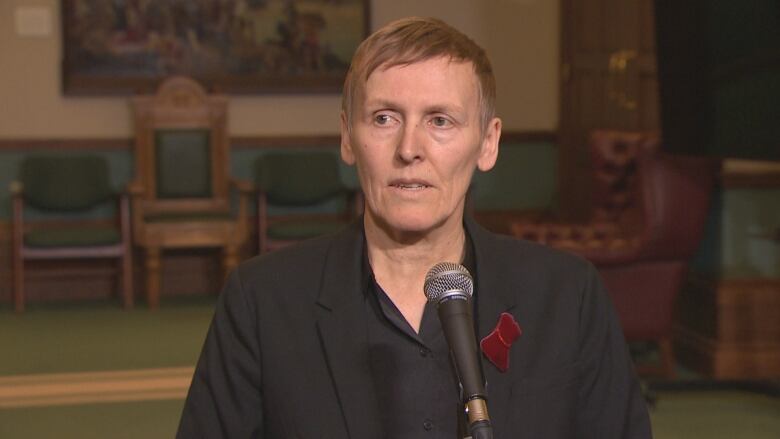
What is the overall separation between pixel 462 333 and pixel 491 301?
1.69ft

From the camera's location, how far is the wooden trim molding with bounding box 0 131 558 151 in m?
9.69

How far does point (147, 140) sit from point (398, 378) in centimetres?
780

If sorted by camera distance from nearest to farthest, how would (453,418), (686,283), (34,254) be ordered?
(453,418) → (686,283) → (34,254)

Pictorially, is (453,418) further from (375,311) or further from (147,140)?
(147,140)

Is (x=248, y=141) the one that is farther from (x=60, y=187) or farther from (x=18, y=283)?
(x=18, y=283)

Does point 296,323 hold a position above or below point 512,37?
below

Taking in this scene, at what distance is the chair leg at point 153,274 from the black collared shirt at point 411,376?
7.32 metres

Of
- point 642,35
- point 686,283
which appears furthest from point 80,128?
point 686,283

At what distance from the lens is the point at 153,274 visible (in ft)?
30.4

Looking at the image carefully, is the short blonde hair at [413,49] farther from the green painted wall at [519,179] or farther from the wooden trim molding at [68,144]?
the green painted wall at [519,179]

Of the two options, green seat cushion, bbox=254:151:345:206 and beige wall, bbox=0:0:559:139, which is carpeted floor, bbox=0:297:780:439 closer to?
green seat cushion, bbox=254:151:345:206

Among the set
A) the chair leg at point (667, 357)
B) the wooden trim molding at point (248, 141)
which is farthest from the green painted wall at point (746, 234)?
the wooden trim molding at point (248, 141)

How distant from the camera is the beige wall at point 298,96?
9688mm

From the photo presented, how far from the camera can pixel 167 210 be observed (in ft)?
31.0
